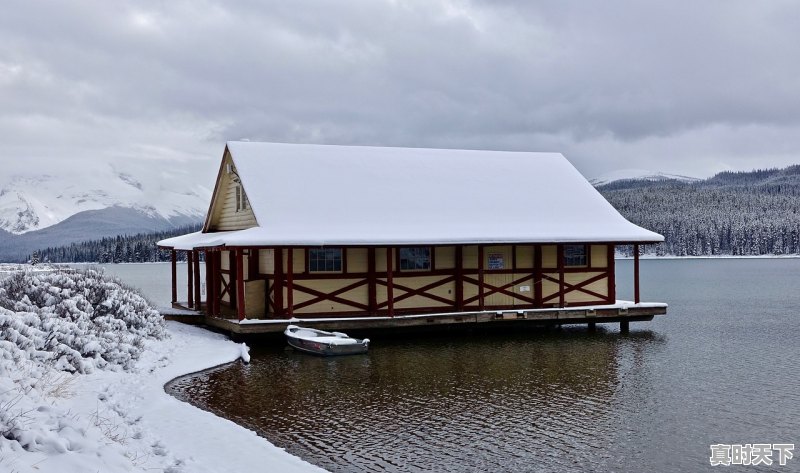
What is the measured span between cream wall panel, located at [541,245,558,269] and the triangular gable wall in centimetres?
1039

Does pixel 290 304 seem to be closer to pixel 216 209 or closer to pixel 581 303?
pixel 216 209

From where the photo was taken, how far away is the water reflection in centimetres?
1137

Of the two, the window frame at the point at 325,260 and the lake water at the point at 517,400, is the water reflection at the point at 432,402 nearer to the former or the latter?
the lake water at the point at 517,400

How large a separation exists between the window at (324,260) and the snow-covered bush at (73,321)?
16.4 feet

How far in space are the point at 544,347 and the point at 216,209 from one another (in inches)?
540

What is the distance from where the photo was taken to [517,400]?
15.0m

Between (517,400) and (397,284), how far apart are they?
10496mm

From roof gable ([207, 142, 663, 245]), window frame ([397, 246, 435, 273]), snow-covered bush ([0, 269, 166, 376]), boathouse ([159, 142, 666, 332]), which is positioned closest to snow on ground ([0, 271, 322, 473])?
snow-covered bush ([0, 269, 166, 376])

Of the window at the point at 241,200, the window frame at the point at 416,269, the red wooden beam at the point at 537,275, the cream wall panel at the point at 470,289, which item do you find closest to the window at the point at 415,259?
the window frame at the point at 416,269

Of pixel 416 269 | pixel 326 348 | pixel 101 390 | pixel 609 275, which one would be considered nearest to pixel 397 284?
pixel 416 269

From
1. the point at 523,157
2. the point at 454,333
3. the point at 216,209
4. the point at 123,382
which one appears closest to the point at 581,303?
the point at 454,333

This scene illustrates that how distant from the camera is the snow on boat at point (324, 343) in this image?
20172 millimetres

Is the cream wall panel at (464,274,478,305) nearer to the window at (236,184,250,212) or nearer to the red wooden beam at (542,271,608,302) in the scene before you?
the red wooden beam at (542,271,608,302)

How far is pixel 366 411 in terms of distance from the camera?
14.0m
